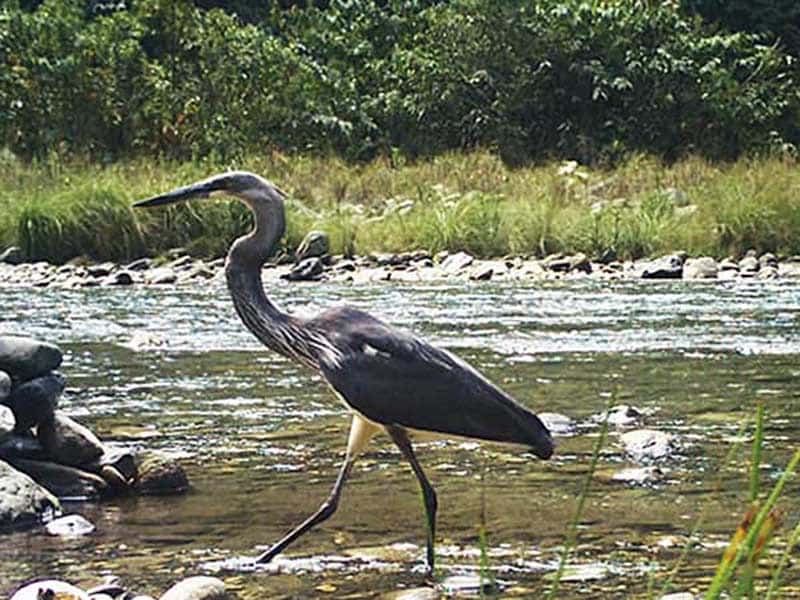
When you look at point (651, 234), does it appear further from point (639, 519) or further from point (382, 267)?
point (639, 519)

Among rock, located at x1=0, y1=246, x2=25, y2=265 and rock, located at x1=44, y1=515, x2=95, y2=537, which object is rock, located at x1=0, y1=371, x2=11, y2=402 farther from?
rock, located at x1=0, y1=246, x2=25, y2=265

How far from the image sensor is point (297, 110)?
82.7ft

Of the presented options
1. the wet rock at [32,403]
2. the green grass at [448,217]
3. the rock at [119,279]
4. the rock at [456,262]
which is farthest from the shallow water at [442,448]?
the green grass at [448,217]

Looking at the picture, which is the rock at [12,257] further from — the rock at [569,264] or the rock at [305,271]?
the rock at [569,264]

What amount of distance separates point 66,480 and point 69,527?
26.9 inches

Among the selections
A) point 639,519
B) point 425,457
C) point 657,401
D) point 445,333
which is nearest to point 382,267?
point 445,333

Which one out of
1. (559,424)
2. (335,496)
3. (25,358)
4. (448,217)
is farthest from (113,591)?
(448,217)

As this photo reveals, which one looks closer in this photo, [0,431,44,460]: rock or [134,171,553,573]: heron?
[134,171,553,573]: heron

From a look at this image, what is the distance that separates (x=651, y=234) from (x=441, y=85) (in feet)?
31.8

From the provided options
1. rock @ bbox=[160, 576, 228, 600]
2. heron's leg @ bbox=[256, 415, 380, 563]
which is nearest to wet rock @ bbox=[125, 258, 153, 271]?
heron's leg @ bbox=[256, 415, 380, 563]

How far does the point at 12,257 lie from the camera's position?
1814 centimetres

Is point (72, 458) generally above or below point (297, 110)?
above

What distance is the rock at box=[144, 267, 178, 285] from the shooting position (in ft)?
55.0

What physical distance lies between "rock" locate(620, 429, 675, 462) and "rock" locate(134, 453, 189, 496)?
5.87 feet
